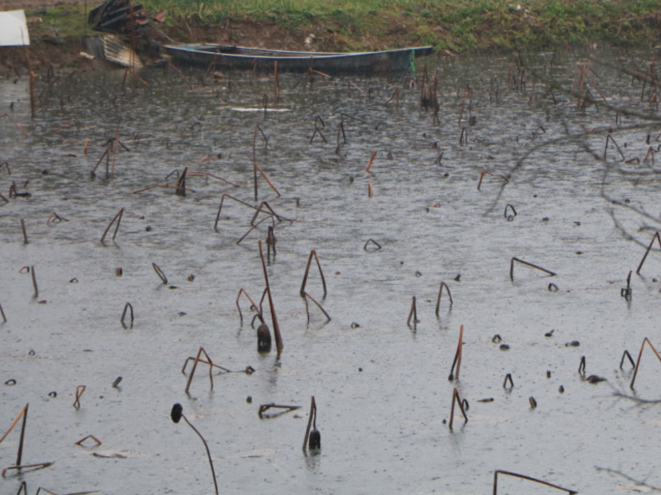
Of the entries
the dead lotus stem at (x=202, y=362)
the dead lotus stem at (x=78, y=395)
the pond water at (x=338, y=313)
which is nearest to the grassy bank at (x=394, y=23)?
the pond water at (x=338, y=313)

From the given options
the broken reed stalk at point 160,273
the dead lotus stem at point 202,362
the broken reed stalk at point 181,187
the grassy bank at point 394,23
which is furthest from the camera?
the grassy bank at point 394,23

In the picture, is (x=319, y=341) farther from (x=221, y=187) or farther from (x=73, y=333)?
(x=221, y=187)

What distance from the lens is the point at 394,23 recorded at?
78.0ft

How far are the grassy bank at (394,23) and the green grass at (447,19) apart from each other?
A: 0.08 ft

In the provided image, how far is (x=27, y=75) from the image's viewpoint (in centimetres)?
1850

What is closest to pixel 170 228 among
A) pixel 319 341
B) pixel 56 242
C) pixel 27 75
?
pixel 56 242

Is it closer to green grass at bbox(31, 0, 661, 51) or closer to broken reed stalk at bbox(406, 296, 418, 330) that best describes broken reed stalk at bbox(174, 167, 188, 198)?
broken reed stalk at bbox(406, 296, 418, 330)

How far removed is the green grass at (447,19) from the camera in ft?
74.4

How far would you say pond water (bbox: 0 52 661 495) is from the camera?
14.0 ft

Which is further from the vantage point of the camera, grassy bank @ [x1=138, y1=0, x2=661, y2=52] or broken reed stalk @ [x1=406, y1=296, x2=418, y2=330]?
grassy bank @ [x1=138, y1=0, x2=661, y2=52]

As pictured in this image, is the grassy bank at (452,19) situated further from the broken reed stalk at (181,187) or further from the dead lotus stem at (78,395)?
the dead lotus stem at (78,395)

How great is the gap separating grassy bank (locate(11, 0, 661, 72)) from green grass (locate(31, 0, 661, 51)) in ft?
0.08

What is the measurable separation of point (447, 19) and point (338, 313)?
19.6m

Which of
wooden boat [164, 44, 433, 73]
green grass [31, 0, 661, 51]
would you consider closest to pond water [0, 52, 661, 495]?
wooden boat [164, 44, 433, 73]
